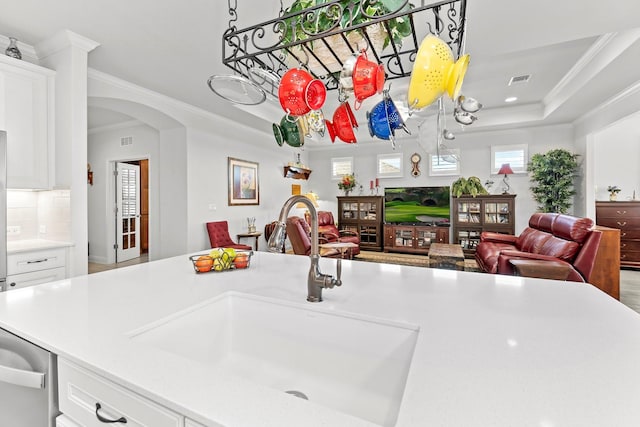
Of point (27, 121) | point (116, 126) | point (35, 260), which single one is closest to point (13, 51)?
point (27, 121)

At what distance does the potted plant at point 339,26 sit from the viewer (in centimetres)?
93

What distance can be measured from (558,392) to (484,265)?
3.89 metres

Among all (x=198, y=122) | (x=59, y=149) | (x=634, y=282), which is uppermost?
(x=198, y=122)

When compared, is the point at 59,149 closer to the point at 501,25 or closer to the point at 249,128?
the point at 249,128

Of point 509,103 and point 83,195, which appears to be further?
→ point 509,103

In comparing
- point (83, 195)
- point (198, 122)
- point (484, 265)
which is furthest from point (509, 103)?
point (83, 195)

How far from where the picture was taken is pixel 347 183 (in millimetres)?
7199

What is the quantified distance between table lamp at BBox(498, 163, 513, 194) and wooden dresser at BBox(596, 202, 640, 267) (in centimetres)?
148

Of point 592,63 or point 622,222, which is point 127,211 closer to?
point 592,63

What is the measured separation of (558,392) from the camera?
1.86ft

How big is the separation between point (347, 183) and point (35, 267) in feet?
18.9

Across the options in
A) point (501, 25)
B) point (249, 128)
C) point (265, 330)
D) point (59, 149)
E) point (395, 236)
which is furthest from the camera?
point (395, 236)

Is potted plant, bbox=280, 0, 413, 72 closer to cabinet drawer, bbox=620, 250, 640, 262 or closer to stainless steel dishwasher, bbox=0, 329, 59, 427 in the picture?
stainless steel dishwasher, bbox=0, 329, 59, 427

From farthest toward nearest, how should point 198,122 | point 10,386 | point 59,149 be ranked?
point 198,122 → point 59,149 → point 10,386
